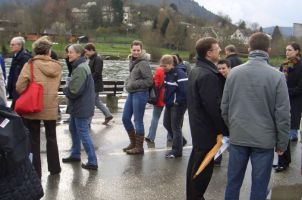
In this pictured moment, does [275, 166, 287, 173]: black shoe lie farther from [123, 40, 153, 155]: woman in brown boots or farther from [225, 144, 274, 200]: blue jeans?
[225, 144, 274, 200]: blue jeans

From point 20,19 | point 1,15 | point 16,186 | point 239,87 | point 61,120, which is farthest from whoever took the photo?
point 1,15

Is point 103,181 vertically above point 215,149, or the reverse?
point 215,149

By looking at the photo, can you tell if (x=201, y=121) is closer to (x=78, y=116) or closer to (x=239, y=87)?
(x=239, y=87)

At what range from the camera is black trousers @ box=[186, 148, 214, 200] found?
496 centimetres

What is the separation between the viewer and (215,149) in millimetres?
4887

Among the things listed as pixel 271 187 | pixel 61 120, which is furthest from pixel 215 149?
pixel 61 120

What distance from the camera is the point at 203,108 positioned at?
4887 millimetres

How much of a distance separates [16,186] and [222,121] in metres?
2.25

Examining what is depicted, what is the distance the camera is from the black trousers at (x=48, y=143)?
240 inches

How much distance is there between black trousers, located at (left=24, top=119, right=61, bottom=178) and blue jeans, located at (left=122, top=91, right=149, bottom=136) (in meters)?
1.53

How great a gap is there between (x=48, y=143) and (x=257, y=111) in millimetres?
3041

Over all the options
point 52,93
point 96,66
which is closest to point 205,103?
point 52,93

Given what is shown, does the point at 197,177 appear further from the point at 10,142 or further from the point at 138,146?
the point at 138,146

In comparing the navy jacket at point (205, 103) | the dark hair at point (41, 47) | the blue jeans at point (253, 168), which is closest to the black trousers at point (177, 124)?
the dark hair at point (41, 47)
